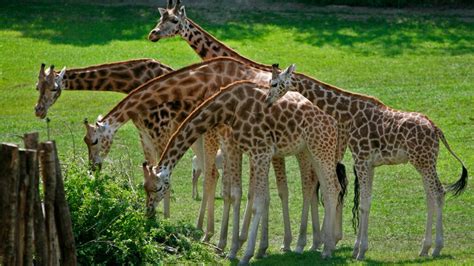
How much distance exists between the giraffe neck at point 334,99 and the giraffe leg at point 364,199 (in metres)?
0.77

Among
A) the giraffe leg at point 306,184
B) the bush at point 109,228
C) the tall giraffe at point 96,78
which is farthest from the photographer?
the tall giraffe at point 96,78

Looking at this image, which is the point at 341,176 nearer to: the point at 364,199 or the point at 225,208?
the point at 364,199

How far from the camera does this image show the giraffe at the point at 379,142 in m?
16.0

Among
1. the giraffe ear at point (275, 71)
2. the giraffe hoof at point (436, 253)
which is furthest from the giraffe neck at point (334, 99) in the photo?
the giraffe hoof at point (436, 253)

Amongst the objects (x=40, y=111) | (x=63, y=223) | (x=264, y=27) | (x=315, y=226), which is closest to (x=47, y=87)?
(x=40, y=111)

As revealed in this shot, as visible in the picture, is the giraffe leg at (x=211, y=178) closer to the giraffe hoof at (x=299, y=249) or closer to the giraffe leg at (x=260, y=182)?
the giraffe hoof at (x=299, y=249)

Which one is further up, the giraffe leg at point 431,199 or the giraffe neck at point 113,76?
the giraffe neck at point 113,76

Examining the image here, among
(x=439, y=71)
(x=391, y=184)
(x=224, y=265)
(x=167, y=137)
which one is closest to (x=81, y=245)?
(x=224, y=265)

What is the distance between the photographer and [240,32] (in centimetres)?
3534

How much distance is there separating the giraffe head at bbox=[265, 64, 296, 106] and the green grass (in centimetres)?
242

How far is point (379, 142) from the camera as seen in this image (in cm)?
1634

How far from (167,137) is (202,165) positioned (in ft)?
4.52

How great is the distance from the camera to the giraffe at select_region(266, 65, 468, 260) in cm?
1595

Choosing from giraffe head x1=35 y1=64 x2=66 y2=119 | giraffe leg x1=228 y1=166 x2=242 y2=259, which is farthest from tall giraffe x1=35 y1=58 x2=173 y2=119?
giraffe leg x1=228 y1=166 x2=242 y2=259
